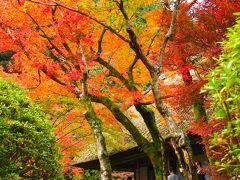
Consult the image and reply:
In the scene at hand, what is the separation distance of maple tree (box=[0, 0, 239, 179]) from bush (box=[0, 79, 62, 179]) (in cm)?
193

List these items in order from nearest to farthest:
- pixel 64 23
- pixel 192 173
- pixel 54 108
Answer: pixel 192 173
pixel 64 23
pixel 54 108

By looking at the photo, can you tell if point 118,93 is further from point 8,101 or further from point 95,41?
point 8,101

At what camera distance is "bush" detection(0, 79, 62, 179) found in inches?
284

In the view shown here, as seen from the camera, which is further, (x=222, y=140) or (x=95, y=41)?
(x=95, y=41)

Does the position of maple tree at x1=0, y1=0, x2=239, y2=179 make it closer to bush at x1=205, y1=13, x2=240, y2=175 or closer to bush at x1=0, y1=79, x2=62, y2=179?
bush at x1=0, y1=79, x2=62, y2=179

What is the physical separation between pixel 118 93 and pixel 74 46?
97.6 inches

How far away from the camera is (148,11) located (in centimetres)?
1285

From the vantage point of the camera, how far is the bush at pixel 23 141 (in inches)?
284

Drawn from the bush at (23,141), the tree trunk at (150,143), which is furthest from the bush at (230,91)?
the tree trunk at (150,143)

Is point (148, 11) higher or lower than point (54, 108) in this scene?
higher

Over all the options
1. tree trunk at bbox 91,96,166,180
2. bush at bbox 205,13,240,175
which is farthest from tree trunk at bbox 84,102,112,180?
bush at bbox 205,13,240,175

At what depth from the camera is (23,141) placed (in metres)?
7.39

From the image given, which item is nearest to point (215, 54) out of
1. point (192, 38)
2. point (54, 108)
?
point (192, 38)

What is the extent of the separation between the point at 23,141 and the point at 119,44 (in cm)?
704
